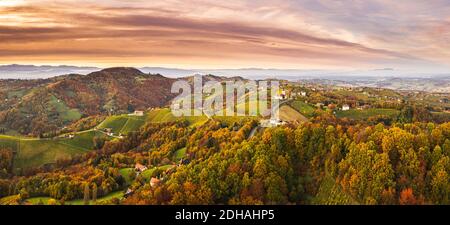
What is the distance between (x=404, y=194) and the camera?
21688mm

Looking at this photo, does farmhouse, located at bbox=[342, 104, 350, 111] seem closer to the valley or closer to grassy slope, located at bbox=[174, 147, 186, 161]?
the valley

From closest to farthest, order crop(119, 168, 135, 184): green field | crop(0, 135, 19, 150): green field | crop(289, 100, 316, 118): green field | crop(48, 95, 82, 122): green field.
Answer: crop(119, 168, 135, 184): green field
crop(289, 100, 316, 118): green field
crop(0, 135, 19, 150): green field
crop(48, 95, 82, 122): green field

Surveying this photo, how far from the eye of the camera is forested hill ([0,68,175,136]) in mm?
118312

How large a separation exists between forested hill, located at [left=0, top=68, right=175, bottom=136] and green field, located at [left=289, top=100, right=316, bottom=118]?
70060 millimetres

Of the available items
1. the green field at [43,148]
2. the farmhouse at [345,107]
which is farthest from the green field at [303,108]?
the green field at [43,148]

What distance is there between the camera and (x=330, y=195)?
23.9 m

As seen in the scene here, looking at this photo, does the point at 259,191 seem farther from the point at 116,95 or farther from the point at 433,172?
the point at 116,95

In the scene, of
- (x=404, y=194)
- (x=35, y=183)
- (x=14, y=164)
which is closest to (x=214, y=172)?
(x=404, y=194)

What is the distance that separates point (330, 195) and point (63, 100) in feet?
483

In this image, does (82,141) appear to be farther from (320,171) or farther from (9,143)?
(320,171)

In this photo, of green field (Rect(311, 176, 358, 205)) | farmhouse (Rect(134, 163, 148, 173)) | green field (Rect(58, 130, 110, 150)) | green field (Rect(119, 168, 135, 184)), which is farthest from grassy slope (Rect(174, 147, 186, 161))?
green field (Rect(311, 176, 358, 205))

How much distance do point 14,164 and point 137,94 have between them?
130102 millimetres

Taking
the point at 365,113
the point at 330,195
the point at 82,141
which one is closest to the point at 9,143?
the point at 82,141
